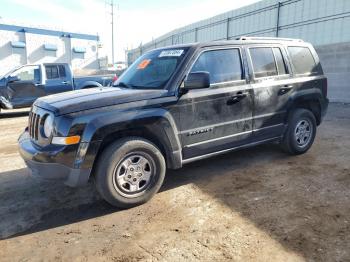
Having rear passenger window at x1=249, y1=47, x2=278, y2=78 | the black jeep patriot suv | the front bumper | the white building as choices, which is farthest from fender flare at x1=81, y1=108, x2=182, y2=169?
the white building

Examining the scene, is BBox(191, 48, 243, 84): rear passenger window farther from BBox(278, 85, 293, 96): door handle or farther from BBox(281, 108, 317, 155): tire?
BBox(281, 108, 317, 155): tire

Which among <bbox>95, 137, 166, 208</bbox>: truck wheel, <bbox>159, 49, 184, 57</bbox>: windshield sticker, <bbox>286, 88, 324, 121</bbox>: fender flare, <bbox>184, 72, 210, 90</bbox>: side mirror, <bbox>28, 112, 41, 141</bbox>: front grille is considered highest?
<bbox>159, 49, 184, 57</bbox>: windshield sticker

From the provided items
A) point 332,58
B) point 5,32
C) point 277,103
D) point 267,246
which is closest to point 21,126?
point 277,103

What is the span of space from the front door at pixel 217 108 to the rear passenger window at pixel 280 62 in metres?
0.82

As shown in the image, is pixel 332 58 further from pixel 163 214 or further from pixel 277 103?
pixel 163 214

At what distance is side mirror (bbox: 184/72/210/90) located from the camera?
3617mm

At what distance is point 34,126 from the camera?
3.63m

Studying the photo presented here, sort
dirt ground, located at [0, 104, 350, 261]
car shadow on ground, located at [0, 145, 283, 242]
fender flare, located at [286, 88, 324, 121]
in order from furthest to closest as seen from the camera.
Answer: fender flare, located at [286, 88, 324, 121]
car shadow on ground, located at [0, 145, 283, 242]
dirt ground, located at [0, 104, 350, 261]

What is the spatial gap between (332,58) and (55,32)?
3536 cm

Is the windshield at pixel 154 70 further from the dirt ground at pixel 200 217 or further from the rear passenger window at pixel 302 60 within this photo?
the rear passenger window at pixel 302 60

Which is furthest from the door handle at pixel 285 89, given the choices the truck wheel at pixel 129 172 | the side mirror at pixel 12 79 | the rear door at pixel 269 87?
the side mirror at pixel 12 79

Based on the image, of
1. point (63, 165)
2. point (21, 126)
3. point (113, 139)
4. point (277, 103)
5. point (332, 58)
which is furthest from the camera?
point (332, 58)

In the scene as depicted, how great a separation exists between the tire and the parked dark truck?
7729 millimetres

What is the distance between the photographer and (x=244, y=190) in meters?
3.93
